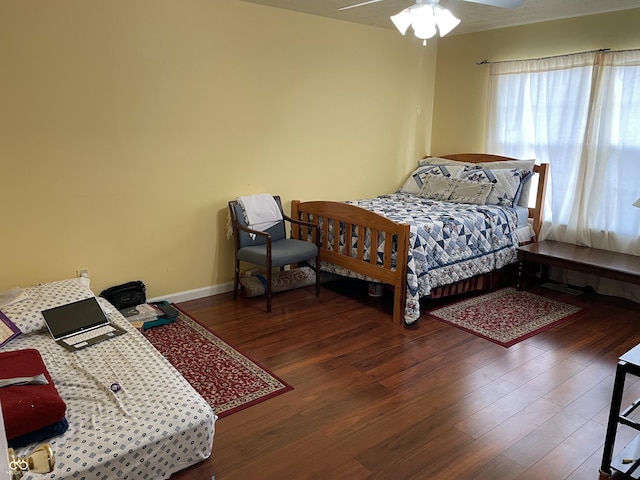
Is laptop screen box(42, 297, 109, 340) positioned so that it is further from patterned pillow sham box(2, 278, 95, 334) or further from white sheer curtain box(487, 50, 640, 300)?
white sheer curtain box(487, 50, 640, 300)

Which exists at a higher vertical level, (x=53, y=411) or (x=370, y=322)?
(x=53, y=411)

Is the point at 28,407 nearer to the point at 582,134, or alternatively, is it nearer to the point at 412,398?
the point at 412,398

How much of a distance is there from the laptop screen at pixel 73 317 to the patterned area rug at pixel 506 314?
7.67 ft

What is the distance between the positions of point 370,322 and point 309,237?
3.43 ft

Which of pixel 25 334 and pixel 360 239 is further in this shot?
pixel 360 239

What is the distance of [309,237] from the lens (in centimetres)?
424

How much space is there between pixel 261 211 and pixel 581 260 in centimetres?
258

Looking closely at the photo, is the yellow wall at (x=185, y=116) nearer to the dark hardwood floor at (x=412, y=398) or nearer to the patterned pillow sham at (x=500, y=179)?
the patterned pillow sham at (x=500, y=179)

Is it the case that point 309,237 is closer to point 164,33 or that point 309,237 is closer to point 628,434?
point 164,33

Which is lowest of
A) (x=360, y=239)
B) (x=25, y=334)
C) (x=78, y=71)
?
(x=25, y=334)

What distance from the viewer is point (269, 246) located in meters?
3.51

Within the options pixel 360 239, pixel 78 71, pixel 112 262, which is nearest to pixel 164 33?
pixel 78 71

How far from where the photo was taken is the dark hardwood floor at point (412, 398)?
2074mm

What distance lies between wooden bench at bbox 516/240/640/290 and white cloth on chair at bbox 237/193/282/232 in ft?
7.00
